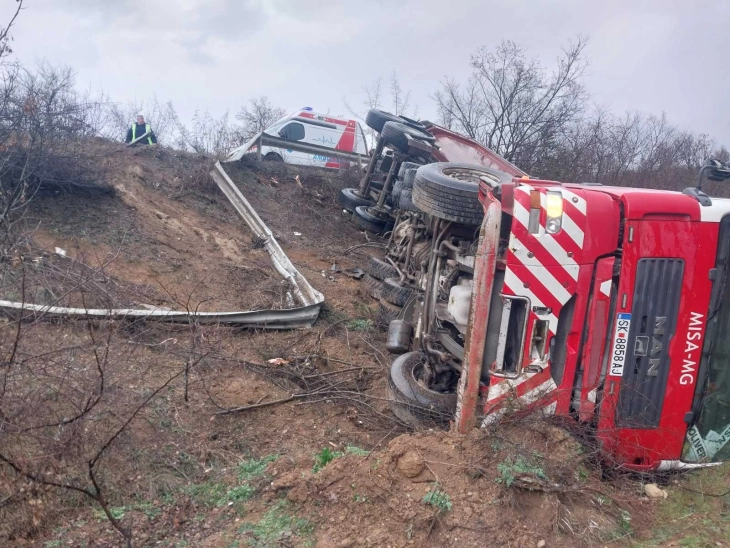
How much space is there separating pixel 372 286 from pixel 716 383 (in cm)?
406

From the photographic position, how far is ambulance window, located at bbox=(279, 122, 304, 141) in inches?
505

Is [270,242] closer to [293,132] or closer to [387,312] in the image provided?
[387,312]

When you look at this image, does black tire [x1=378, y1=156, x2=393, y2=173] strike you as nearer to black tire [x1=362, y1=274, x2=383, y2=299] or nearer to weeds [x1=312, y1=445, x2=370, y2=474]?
black tire [x1=362, y1=274, x2=383, y2=299]

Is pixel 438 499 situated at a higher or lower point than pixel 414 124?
lower

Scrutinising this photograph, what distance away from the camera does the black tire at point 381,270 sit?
21.4 feet

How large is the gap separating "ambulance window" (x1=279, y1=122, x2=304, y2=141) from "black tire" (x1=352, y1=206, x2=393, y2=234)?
451 centimetres

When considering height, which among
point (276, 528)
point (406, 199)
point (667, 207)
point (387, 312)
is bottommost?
point (276, 528)

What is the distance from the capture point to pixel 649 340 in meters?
3.02

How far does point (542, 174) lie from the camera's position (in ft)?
38.5

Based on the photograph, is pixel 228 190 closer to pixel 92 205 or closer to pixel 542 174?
pixel 92 205

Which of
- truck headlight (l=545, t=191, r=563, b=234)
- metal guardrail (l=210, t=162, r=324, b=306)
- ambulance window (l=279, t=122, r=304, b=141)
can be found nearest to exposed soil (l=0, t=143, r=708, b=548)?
metal guardrail (l=210, t=162, r=324, b=306)

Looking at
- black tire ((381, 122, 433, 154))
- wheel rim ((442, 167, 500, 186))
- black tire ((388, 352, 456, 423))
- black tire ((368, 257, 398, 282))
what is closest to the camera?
black tire ((388, 352, 456, 423))

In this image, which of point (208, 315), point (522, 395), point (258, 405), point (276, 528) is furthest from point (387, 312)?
point (276, 528)

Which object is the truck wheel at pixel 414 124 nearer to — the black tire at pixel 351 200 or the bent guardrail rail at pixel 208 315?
the black tire at pixel 351 200
